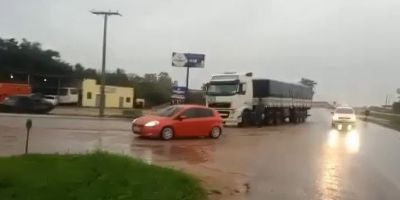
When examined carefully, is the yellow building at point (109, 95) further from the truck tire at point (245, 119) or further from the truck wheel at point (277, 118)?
the truck tire at point (245, 119)

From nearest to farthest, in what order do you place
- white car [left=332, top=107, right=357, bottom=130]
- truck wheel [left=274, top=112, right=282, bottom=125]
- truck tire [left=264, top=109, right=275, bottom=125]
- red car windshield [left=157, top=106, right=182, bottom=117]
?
red car windshield [left=157, top=106, right=182, bottom=117] → truck tire [left=264, top=109, right=275, bottom=125] → white car [left=332, top=107, right=357, bottom=130] → truck wheel [left=274, top=112, right=282, bottom=125]

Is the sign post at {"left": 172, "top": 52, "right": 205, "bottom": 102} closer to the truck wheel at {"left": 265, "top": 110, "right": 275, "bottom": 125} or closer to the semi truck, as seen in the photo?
the semi truck

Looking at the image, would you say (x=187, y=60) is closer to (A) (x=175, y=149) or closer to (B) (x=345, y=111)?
(B) (x=345, y=111)

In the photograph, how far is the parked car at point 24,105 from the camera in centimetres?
4494

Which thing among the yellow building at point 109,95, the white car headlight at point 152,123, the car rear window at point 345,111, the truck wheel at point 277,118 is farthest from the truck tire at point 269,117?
the yellow building at point 109,95

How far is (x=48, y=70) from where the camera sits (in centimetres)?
9200

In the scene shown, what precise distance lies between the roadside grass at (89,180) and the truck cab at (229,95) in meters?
24.5

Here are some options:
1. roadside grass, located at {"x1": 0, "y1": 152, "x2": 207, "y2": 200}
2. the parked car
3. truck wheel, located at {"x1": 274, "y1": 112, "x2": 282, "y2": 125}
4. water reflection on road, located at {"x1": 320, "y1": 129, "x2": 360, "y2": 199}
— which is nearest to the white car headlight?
water reflection on road, located at {"x1": 320, "y1": 129, "x2": 360, "y2": 199}

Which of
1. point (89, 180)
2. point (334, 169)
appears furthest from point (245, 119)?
point (89, 180)

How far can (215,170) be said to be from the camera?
1487cm

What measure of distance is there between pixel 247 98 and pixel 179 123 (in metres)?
14.3

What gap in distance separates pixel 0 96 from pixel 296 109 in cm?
3048

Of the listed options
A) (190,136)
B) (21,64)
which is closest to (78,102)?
(21,64)

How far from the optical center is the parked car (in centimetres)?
4494
